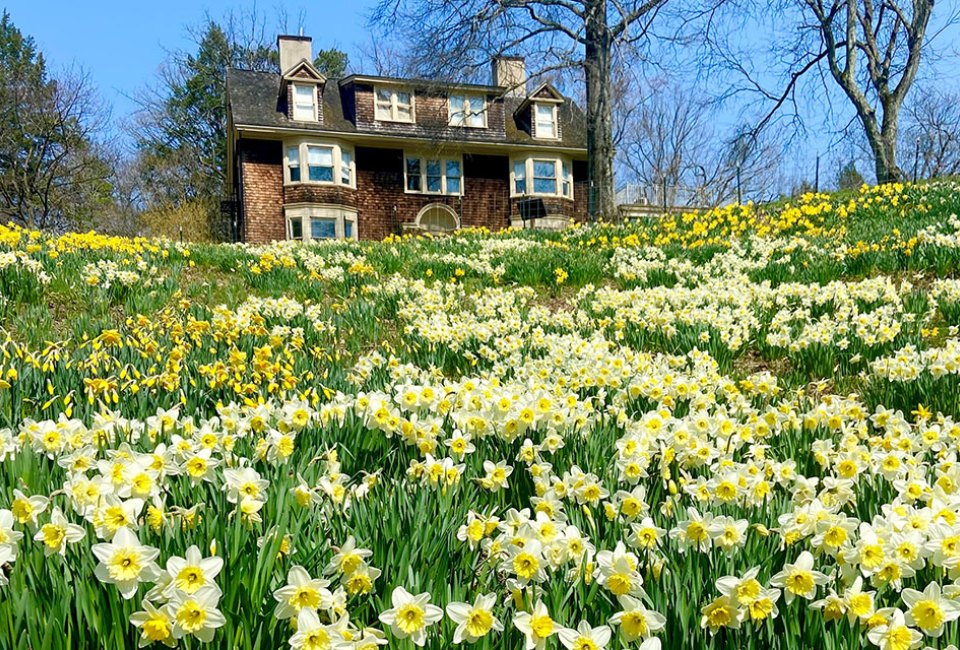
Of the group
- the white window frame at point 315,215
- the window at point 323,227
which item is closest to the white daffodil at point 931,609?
the white window frame at point 315,215

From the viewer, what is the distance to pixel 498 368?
361 centimetres

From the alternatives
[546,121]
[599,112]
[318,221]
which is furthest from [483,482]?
[546,121]

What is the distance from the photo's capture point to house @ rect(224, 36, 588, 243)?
2733 cm

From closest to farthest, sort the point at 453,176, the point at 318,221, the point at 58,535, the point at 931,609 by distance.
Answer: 1. the point at 931,609
2. the point at 58,535
3. the point at 318,221
4. the point at 453,176

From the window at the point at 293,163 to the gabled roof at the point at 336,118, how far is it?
38.2 inches

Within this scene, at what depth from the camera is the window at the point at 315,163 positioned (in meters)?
27.4

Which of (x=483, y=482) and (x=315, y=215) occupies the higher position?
(x=315, y=215)

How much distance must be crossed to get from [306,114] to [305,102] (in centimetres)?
57

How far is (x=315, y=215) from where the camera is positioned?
27172 millimetres

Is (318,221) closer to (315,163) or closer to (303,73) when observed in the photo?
(315,163)

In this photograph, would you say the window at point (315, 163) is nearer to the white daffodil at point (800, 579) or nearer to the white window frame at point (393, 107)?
the white window frame at point (393, 107)

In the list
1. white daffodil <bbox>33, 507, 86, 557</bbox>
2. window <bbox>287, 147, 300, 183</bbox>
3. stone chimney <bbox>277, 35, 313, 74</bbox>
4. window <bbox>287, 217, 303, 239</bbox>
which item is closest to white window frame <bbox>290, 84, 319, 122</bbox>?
window <bbox>287, 147, 300, 183</bbox>

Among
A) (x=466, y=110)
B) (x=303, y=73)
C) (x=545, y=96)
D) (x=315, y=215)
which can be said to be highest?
(x=303, y=73)

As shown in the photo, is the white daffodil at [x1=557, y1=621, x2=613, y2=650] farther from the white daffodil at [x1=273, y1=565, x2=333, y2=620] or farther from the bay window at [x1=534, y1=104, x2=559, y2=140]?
the bay window at [x1=534, y1=104, x2=559, y2=140]
